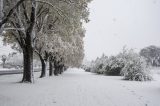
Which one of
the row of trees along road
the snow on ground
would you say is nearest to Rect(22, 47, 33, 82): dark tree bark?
the row of trees along road

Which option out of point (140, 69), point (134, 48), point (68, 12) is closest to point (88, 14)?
point (68, 12)

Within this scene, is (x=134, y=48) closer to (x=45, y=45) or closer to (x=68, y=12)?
(x=45, y=45)

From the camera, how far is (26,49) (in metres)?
22.6

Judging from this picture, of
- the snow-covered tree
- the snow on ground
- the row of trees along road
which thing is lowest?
the snow on ground

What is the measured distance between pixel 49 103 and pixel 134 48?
32971 millimetres

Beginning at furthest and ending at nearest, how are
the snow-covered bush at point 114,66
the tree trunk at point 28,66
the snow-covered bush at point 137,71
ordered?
the snow-covered bush at point 114,66
the snow-covered bush at point 137,71
the tree trunk at point 28,66

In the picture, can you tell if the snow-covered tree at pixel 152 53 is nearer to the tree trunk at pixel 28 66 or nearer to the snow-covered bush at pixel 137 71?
the snow-covered bush at pixel 137 71

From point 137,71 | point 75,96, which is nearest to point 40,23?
point 137,71

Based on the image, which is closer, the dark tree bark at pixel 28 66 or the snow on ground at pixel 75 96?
the snow on ground at pixel 75 96

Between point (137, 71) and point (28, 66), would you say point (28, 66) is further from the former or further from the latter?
point (137, 71)

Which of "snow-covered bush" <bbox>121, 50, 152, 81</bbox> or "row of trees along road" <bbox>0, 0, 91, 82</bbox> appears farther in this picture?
"snow-covered bush" <bbox>121, 50, 152, 81</bbox>

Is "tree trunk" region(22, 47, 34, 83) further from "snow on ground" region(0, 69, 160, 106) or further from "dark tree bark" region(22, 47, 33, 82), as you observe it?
"snow on ground" region(0, 69, 160, 106)

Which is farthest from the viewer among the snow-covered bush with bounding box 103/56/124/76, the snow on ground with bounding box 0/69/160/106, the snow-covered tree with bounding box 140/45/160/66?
the snow-covered tree with bounding box 140/45/160/66

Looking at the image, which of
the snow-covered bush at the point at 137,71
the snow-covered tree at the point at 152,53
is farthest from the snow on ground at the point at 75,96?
the snow-covered tree at the point at 152,53
